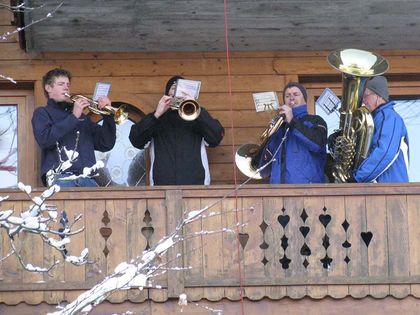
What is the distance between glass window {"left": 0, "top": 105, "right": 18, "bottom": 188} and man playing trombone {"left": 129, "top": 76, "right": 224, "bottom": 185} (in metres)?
1.71

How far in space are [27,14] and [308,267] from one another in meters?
3.76

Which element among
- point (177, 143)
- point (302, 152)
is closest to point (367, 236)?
point (302, 152)

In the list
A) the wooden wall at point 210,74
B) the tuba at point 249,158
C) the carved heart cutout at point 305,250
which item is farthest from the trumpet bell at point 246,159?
the carved heart cutout at point 305,250

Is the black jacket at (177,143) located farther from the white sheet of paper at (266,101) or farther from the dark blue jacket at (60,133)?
the dark blue jacket at (60,133)

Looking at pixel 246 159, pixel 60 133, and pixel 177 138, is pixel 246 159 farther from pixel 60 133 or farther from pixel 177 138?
pixel 60 133

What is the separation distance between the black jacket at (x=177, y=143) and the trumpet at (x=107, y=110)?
6.5 inches

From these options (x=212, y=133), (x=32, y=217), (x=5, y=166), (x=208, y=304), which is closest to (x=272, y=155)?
(x=212, y=133)

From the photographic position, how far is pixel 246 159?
17.7m

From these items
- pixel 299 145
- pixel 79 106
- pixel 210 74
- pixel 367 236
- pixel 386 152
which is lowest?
pixel 367 236

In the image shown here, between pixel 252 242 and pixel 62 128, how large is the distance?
6.49 feet

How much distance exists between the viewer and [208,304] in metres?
15.9

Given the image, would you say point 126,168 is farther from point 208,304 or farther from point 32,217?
point 32,217

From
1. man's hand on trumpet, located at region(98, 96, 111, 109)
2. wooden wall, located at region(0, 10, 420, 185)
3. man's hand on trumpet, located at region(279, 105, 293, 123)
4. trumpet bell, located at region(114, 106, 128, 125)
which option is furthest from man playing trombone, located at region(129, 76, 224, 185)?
wooden wall, located at region(0, 10, 420, 185)

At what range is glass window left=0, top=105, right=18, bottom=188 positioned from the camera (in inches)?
724
